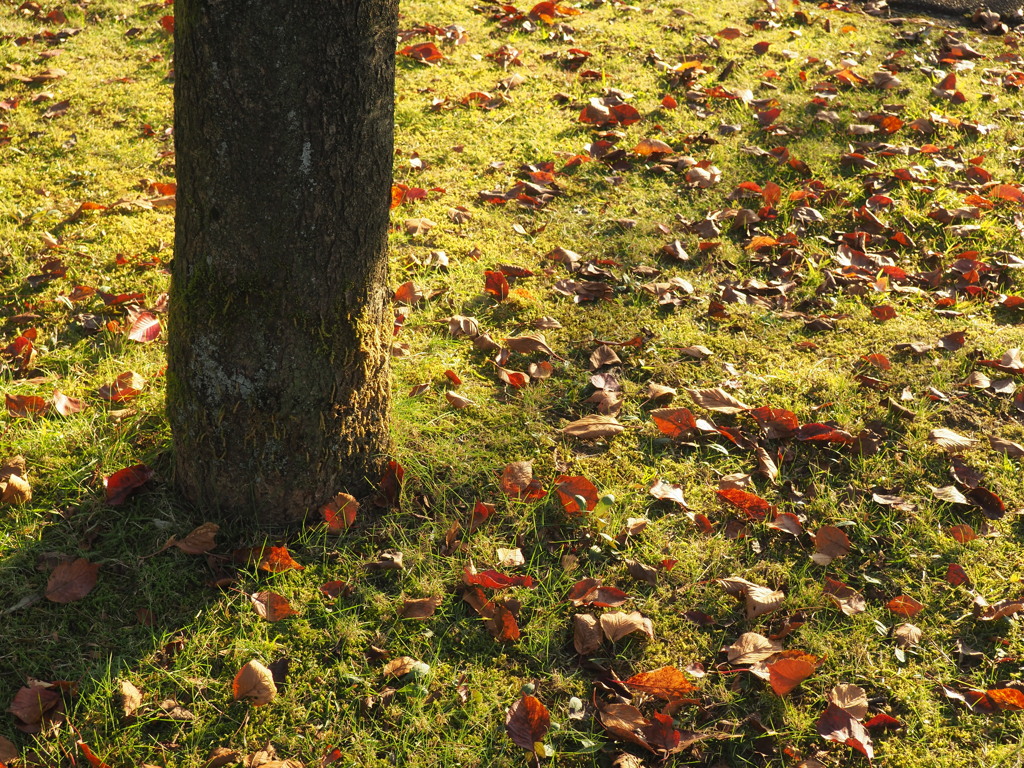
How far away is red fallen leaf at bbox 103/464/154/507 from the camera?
270cm

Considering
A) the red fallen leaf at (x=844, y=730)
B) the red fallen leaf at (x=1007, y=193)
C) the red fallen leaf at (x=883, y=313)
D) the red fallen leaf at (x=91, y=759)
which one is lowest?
the red fallen leaf at (x=91, y=759)

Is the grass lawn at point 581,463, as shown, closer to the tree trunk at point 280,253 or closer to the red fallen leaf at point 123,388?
the red fallen leaf at point 123,388

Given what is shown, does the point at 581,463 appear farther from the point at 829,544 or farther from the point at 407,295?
the point at 407,295

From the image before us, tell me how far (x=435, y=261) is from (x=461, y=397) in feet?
3.31

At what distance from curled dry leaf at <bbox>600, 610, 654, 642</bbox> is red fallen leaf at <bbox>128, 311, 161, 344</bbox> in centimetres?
218

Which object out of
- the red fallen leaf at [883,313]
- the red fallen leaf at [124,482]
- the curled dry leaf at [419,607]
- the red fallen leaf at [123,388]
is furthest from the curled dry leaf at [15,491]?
the red fallen leaf at [883,313]

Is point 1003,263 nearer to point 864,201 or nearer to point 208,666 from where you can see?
point 864,201

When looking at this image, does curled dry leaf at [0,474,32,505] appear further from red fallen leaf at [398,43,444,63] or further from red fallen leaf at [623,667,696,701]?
red fallen leaf at [398,43,444,63]

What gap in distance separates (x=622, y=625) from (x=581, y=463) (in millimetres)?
708

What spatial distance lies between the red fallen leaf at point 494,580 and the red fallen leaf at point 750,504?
778 mm

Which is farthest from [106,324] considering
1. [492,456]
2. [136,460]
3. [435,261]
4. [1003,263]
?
[1003,263]

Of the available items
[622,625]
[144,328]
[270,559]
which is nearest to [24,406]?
[144,328]

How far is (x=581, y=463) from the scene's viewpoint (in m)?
3.06

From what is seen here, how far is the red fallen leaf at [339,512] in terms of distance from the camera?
2709 millimetres
